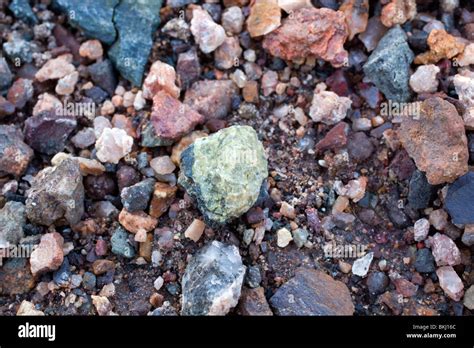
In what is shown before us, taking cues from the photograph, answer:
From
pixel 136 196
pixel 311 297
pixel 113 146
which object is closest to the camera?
pixel 311 297

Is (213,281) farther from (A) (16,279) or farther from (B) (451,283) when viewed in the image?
(B) (451,283)

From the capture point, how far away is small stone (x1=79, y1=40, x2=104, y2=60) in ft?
13.9

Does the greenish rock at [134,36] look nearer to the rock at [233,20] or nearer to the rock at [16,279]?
the rock at [233,20]

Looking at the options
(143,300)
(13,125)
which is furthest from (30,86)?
(143,300)

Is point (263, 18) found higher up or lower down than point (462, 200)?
higher up

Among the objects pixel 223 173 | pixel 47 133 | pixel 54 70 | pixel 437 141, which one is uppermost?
pixel 437 141

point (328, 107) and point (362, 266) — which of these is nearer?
point (362, 266)

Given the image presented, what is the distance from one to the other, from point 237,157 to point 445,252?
131cm

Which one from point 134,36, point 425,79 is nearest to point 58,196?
point 134,36

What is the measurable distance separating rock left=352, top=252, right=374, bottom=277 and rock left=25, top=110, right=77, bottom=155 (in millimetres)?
1984

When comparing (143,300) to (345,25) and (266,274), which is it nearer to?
(266,274)

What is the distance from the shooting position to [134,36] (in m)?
4.18

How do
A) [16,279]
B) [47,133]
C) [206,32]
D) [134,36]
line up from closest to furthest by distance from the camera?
[16,279], [47,133], [206,32], [134,36]
